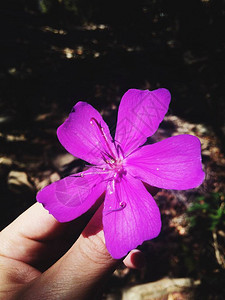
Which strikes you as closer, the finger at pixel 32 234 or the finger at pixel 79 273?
the finger at pixel 79 273

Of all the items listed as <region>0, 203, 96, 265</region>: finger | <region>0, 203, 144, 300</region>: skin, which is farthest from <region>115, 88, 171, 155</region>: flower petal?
<region>0, 203, 96, 265</region>: finger

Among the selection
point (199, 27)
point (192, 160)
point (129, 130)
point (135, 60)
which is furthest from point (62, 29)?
point (192, 160)

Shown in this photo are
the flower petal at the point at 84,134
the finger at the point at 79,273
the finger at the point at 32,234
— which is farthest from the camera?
the finger at the point at 32,234

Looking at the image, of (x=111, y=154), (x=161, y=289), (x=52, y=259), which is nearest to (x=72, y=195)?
(x=111, y=154)

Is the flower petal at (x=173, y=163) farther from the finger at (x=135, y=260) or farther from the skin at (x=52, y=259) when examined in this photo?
the finger at (x=135, y=260)

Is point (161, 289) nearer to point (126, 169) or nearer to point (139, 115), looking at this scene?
point (126, 169)

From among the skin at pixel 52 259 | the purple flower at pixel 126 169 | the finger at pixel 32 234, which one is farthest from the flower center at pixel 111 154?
the finger at pixel 32 234

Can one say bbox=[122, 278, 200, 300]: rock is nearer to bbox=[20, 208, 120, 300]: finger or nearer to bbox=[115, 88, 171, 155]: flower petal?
bbox=[20, 208, 120, 300]: finger

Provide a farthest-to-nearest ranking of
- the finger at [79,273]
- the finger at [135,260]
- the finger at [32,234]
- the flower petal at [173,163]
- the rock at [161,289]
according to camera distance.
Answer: the rock at [161,289] → the finger at [135,260] → the finger at [32,234] → the finger at [79,273] → the flower petal at [173,163]

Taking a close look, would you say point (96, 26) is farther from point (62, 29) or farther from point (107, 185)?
point (107, 185)
